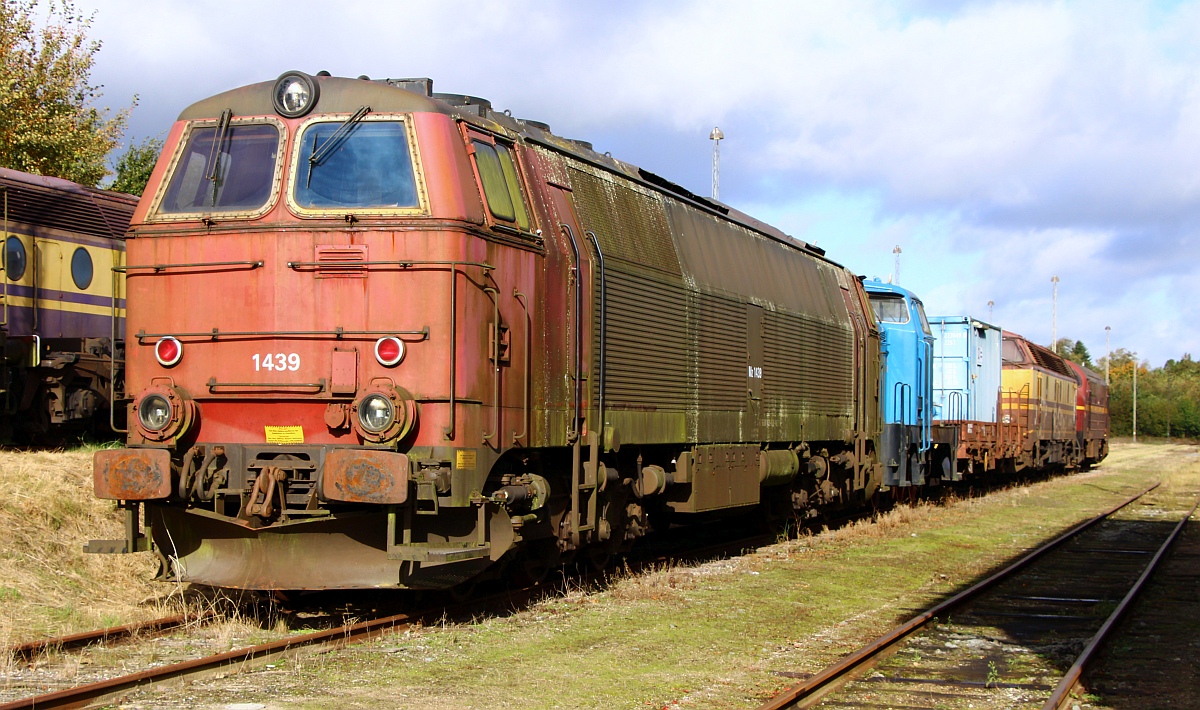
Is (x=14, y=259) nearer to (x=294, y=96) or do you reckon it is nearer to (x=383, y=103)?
(x=294, y=96)

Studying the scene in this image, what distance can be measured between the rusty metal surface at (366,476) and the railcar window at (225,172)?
207 cm

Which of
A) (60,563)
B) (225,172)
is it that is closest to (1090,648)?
(225,172)

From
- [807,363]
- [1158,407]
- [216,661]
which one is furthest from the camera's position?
[1158,407]

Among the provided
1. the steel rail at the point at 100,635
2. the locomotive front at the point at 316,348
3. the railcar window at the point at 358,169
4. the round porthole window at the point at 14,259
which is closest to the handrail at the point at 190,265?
the locomotive front at the point at 316,348

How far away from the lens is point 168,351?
27.0ft

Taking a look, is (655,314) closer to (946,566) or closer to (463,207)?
(463,207)

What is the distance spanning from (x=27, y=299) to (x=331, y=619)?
32.3ft

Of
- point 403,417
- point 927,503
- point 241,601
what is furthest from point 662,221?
point 927,503

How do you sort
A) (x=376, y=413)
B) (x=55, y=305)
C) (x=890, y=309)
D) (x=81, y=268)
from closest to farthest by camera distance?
(x=376, y=413) → (x=55, y=305) → (x=81, y=268) → (x=890, y=309)

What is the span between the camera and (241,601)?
29.6 feet

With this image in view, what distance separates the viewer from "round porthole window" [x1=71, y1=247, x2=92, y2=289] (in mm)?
17234

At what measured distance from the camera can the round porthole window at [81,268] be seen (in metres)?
17.2

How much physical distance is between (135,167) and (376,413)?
23095 mm

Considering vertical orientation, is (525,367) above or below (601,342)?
below
